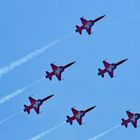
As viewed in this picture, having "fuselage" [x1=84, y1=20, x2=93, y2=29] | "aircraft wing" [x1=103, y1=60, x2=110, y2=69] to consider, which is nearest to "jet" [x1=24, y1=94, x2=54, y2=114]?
"aircraft wing" [x1=103, y1=60, x2=110, y2=69]

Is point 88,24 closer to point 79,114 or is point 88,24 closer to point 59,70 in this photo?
point 59,70

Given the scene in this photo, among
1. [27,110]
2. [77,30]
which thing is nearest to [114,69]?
[77,30]

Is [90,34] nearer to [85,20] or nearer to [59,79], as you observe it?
[85,20]

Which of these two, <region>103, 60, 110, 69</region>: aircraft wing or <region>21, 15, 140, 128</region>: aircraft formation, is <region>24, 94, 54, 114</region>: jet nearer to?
<region>21, 15, 140, 128</region>: aircraft formation

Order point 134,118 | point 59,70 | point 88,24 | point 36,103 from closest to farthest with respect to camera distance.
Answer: point 36,103
point 134,118
point 59,70
point 88,24

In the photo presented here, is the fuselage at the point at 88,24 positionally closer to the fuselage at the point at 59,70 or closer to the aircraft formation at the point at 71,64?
the aircraft formation at the point at 71,64

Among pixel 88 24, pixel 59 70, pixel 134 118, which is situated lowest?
pixel 134 118

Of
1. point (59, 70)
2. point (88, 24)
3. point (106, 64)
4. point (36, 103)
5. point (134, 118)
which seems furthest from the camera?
point (106, 64)

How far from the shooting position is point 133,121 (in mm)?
132375

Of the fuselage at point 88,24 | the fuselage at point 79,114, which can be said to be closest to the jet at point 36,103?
the fuselage at point 79,114

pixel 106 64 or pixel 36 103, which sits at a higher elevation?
pixel 106 64

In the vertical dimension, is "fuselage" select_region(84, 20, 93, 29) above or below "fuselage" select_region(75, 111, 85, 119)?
above

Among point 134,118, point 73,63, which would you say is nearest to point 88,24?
point 73,63

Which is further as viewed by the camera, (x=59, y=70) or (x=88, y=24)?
(x=88, y=24)
